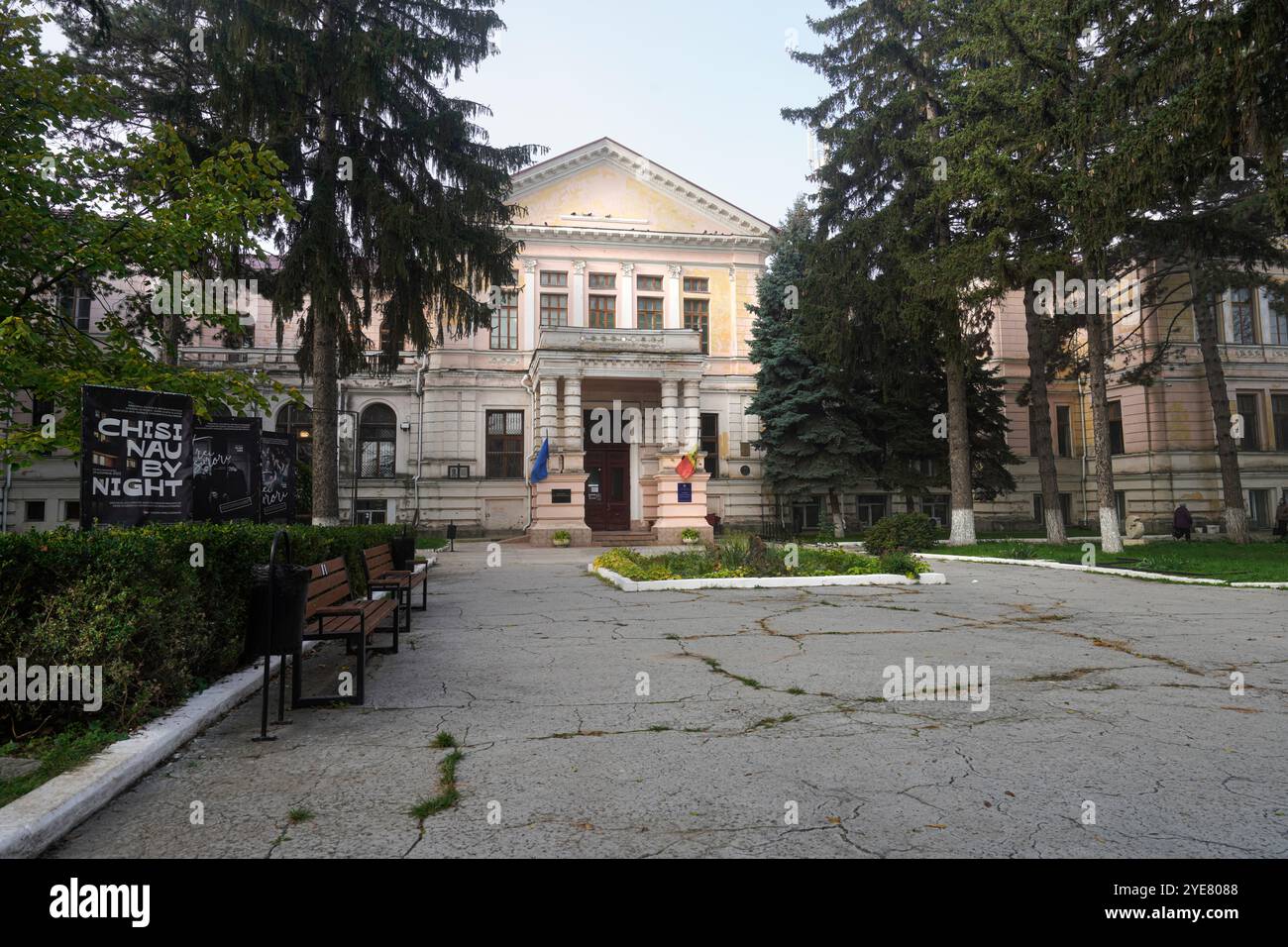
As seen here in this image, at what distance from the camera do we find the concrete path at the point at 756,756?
11.0 ft

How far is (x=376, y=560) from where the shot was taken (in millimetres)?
10328

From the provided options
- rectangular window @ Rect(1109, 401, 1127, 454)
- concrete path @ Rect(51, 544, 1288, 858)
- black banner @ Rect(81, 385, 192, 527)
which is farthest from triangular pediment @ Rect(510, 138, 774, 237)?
concrete path @ Rect(51, 544, 1288, 858)

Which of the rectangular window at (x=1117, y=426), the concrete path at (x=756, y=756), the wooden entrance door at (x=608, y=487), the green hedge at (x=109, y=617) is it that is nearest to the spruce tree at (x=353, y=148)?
the concrete path at (x=756, y=756)

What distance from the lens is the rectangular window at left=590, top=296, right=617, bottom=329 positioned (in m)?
36.5

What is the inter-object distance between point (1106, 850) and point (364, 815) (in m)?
3.35

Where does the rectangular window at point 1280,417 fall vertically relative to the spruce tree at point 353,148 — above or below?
below

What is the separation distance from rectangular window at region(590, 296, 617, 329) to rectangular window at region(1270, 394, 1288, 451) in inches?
1256

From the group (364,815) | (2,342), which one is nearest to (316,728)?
(364,815)

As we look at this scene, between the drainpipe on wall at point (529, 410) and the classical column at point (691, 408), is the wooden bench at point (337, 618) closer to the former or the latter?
the classical column at point (691, 408)

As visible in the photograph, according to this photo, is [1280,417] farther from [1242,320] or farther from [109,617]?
[109,617]

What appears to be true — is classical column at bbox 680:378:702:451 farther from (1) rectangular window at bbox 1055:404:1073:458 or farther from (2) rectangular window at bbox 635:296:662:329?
(1) rectangular window at bbox 1055:404:1073:458

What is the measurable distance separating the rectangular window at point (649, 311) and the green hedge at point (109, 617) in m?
31.9

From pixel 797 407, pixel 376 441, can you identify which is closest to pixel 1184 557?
pixel 797 407
